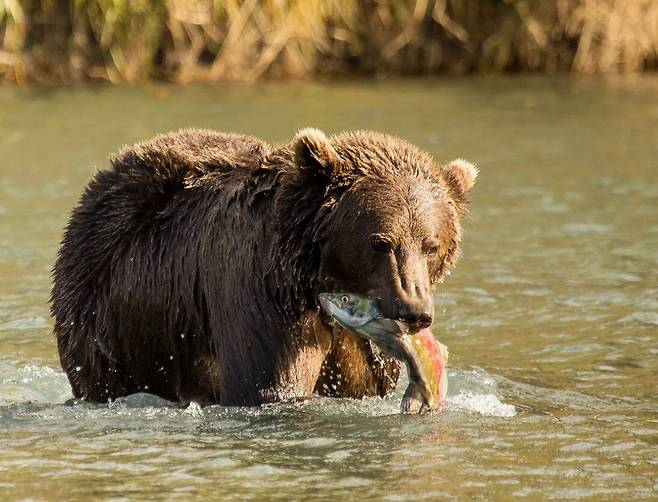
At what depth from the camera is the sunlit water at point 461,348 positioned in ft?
19.4

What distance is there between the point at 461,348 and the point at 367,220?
272cm

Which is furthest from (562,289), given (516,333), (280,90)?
(280,90)

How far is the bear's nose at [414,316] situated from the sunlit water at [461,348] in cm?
59

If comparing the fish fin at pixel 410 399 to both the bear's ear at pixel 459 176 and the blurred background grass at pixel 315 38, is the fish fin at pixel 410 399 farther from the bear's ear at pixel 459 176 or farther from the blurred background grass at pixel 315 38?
the blurred background grass at pixel 315 38

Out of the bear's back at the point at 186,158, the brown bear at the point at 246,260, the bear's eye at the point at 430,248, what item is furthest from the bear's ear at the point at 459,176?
the bear's back at the point at 186,158

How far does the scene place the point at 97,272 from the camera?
7.23 metres

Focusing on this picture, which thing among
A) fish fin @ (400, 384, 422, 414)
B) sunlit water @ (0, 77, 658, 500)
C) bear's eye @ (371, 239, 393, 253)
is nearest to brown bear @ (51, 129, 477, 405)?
bear's eye @ (371, 239, 393, 253)

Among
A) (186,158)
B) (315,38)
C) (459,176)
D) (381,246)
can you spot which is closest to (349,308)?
(381,246)

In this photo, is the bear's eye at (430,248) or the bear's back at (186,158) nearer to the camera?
the bear's eye at (430,248)

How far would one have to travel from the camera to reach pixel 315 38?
2119cm

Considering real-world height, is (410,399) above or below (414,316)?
below

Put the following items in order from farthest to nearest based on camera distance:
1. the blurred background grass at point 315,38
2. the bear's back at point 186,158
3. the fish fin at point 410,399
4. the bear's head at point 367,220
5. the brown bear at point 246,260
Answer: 1. the blurred background grass at point 315,38
2. the bear's back at point 186,158
3. the fish fin at point 410,399
4. the brown bear at point 246,260
5. the bear's head at point 367,220

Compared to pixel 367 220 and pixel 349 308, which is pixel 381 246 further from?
pixel 349 308

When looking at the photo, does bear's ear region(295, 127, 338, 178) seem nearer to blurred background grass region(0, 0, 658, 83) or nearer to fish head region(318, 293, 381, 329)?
fish head region(318, 293, 381, 329)
